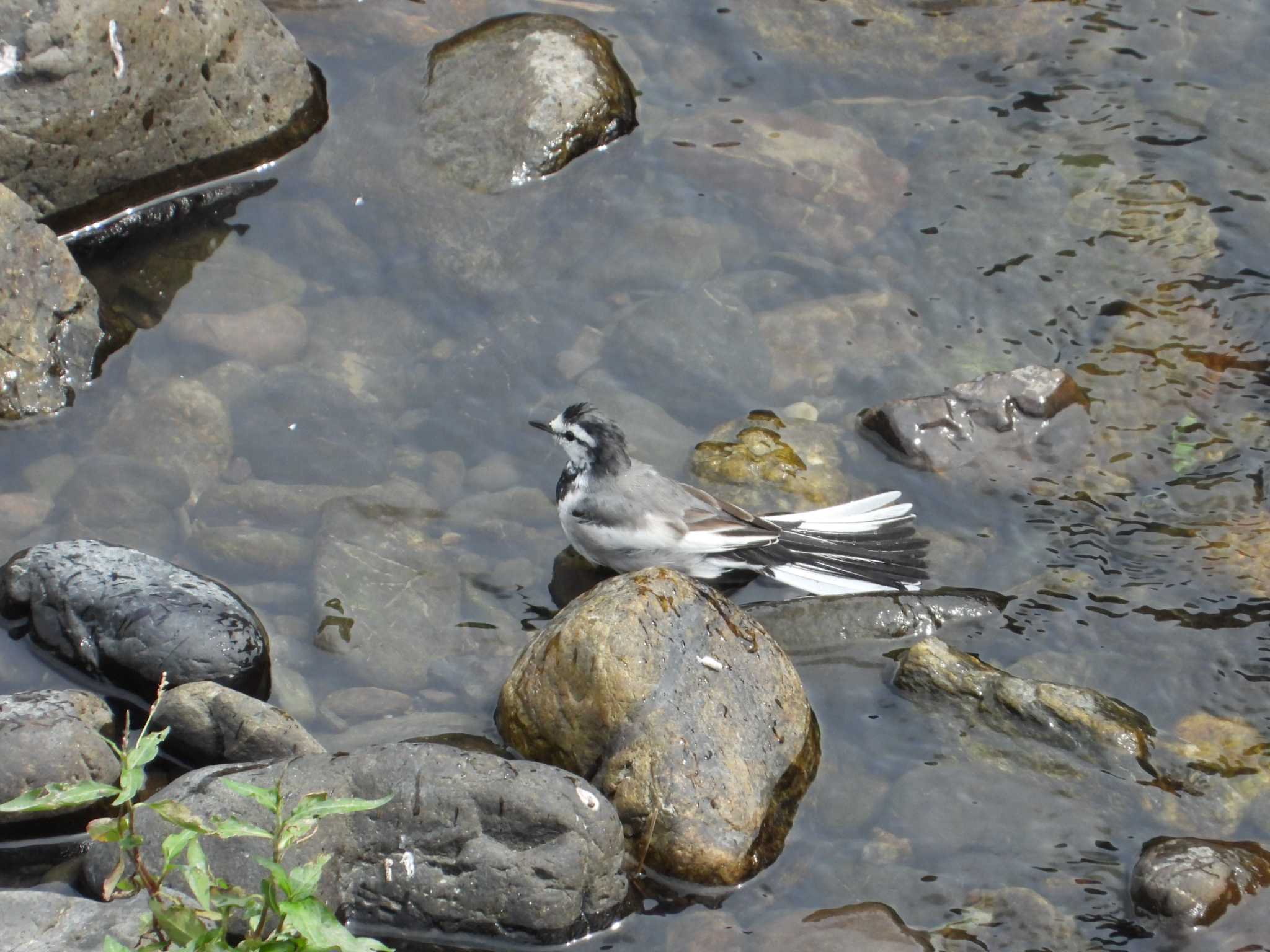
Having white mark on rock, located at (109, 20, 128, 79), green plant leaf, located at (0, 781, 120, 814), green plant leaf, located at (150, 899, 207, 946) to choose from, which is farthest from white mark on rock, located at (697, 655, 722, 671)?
white mark on rock, located at (109, 20, 128, 79)

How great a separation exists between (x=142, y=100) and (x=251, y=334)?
1.81 metres

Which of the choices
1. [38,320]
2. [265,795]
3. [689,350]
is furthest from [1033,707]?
[38,320]

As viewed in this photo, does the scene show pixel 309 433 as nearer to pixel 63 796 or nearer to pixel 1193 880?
pixel 63 796

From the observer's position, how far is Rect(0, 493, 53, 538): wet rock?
7.38 meters

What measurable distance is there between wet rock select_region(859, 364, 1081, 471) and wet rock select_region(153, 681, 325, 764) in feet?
12.9

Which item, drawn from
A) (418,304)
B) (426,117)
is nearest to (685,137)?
(426,117)

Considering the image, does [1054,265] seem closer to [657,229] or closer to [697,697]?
[657,229]

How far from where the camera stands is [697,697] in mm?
6117

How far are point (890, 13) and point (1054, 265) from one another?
3.04 metres

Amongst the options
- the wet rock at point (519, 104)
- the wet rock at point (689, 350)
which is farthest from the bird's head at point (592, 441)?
the wet rock at point (519, 104)

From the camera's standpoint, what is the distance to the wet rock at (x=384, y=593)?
280 inches

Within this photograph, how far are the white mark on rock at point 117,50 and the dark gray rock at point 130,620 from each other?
3600 mm

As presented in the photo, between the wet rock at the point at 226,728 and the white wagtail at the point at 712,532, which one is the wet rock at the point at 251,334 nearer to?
the white wagtail at the point at 712,532

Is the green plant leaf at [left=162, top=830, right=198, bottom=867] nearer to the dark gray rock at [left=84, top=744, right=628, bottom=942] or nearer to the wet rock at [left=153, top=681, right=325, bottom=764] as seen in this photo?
the dark gray rock at [left=84, top=744, right=628, bottom=942]
